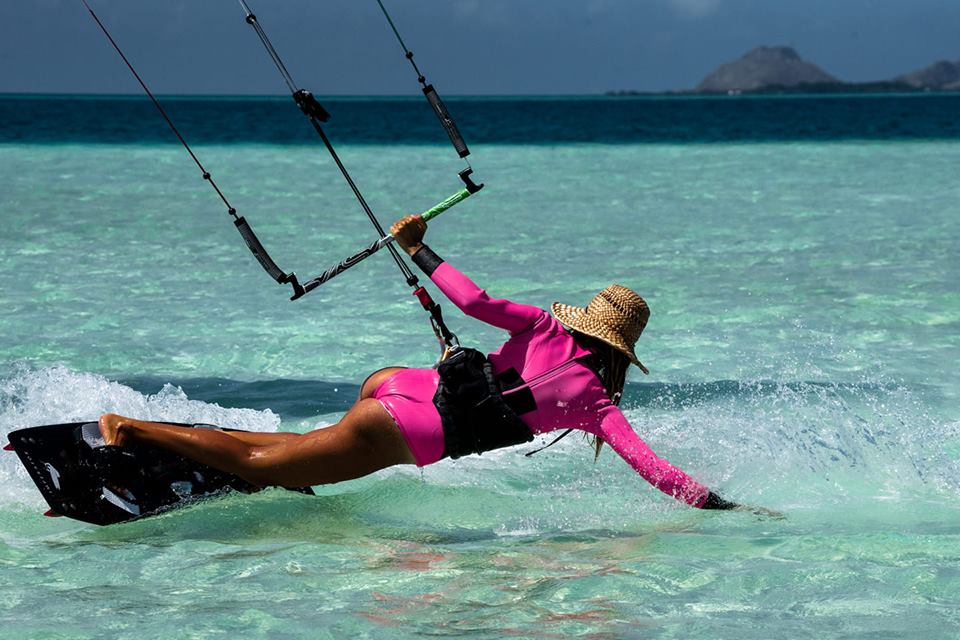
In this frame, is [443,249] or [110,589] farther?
[443,249]

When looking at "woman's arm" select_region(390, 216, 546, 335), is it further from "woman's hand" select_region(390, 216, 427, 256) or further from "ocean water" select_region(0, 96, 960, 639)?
"ocean water" select_region(0, 96, 960, 639)

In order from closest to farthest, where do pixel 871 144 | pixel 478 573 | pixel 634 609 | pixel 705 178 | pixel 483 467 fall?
pixel 634 609 < pixel 478 573 < pixel 483 467 < pixel 705 178 < pixel 871 144

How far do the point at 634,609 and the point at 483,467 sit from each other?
6.97ft

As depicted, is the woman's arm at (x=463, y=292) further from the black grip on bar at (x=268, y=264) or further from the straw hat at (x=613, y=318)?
the black grip on bar at (x=268, y=264)

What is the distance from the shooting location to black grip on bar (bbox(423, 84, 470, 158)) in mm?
5496

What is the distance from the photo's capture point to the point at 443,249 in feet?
48.5

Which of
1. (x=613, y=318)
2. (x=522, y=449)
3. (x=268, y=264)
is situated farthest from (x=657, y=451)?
(x=268, y=264)

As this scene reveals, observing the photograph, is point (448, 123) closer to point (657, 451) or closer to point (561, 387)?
point (561, 387)

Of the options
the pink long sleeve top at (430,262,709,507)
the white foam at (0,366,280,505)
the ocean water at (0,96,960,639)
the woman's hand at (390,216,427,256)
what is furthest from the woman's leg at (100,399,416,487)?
the white foam at (0,366,280,505)

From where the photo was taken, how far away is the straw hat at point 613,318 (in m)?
4.98

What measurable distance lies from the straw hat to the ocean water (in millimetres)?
846

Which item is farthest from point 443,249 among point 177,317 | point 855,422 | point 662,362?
point 855,422

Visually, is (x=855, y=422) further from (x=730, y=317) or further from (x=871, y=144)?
(x=871, y=144)

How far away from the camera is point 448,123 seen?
5.60 meters
